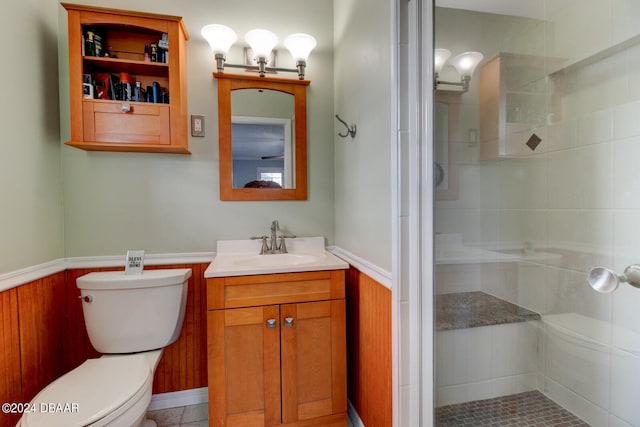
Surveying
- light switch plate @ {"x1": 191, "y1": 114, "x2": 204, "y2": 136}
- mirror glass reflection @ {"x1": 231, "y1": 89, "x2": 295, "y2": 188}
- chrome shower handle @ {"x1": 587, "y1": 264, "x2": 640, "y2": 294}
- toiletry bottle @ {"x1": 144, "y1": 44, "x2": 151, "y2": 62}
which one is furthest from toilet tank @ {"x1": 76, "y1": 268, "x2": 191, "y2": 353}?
chrome shower handle @ {"x1": 587, "y1": 264, "x2": 640, "y2": 294}

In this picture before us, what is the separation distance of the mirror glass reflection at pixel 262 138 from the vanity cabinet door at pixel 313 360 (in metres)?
0.81

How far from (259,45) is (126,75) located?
28.4 inches

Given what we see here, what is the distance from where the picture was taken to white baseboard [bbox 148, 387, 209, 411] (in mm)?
1693

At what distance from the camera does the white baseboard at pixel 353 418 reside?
4.88ft

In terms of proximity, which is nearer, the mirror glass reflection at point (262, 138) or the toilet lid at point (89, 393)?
the toilet lid at point (89, 393)

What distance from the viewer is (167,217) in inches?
67.9

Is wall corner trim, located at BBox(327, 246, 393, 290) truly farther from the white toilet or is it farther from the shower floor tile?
the white toilet

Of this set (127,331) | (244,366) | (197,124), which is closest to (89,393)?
(127,331)

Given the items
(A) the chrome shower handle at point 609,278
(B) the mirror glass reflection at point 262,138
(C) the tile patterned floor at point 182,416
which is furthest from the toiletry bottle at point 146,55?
(A) the chrome shower handle at point 609,278

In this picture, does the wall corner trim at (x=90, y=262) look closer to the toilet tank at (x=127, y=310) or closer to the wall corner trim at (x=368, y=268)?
the toilet tank at (x=127, y=310)

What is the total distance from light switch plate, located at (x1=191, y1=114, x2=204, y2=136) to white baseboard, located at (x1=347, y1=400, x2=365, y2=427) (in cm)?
174

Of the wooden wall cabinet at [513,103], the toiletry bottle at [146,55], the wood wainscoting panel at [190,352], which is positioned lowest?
the wood wainscoting panel at [190,352]

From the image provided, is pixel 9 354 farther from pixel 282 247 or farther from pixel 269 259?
pixel 282 247

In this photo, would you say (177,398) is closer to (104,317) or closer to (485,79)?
(104,317)
